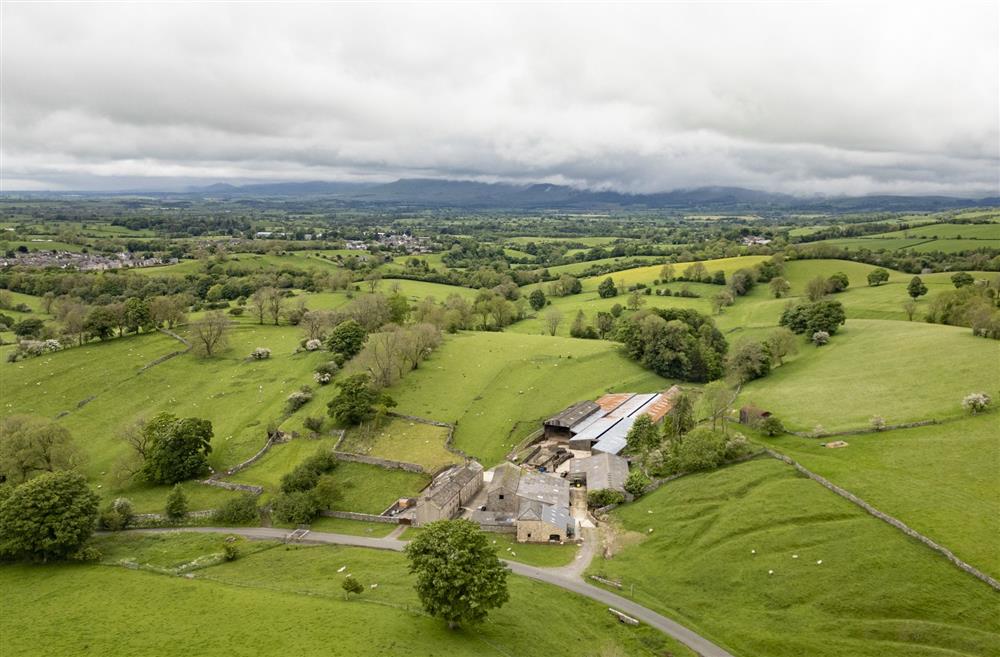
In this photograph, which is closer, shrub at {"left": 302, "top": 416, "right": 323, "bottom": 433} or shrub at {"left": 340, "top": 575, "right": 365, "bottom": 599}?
shrub at {"left": 340, "top": 575, "right": 365, "bottom": 599}

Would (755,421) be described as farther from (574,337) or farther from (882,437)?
(574,337)

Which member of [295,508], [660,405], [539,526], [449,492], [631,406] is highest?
[660,405]

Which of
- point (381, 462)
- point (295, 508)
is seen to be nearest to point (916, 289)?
point (381, 462)

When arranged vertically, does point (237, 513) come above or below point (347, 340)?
below

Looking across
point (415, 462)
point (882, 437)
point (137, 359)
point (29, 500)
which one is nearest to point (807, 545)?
point (882, 437)

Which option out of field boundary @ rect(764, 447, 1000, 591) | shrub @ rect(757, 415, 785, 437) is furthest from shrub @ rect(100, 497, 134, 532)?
shrub @ rect(757, 415, 785, 437)

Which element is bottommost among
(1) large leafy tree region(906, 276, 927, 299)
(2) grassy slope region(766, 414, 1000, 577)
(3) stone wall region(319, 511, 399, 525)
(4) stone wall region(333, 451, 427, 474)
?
(3) stone wall region(319, 511, 399, 525)

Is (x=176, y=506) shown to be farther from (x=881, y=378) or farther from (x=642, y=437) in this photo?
(x=881, y=378)

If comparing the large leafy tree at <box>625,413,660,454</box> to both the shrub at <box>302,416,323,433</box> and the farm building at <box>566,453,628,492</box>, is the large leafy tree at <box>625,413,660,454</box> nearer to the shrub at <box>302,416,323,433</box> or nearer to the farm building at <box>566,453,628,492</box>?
the farm building at <box>566,453,628,492</box>
